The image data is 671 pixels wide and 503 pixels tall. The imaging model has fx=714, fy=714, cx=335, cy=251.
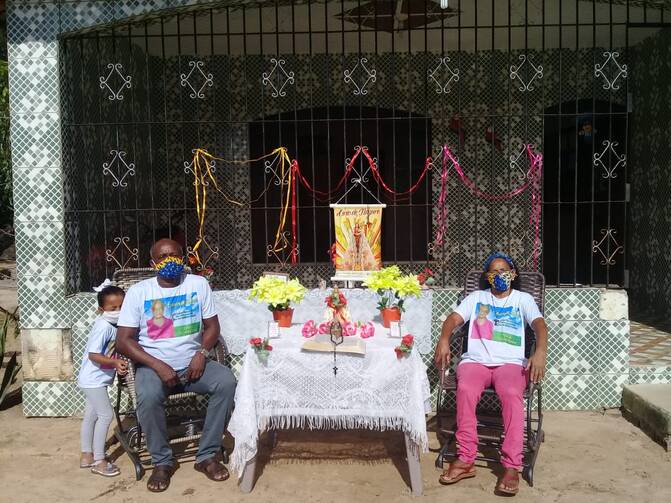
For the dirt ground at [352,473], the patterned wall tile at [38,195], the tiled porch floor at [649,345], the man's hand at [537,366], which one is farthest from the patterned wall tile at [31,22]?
the tiled porch floor at [649,345]

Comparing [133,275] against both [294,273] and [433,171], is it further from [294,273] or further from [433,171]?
[433,171]

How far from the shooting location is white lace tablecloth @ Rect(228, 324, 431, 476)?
3.99 meters

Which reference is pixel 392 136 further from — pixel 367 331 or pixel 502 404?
pixel 502 404

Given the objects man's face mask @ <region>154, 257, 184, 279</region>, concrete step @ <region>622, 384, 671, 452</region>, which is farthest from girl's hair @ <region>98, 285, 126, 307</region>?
concrete step @ <region>622, 384, 671, 452</region>

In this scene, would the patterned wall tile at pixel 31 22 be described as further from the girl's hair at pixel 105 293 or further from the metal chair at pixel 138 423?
the girl's hair at pixel 105 293

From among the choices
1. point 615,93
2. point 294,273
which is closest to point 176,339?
point 294,273

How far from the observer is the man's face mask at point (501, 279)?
4.38 meters

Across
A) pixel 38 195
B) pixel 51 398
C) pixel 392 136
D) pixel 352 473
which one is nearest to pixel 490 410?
pixel 352 473

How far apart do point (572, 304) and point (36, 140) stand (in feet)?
13.6

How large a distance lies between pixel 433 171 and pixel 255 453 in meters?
5.72

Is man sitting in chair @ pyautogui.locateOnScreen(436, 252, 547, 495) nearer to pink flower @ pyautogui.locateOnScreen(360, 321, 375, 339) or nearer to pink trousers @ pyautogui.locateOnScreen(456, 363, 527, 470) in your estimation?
pink trousers @ pyautogui.locateOnScreen(456, 363, 527, 470)

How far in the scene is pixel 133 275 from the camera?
5.09 meters

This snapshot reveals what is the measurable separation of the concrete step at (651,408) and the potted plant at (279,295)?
2458 millimetres

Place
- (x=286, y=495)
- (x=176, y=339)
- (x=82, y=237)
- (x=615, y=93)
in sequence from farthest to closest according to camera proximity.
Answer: (x=615, y=93) < (x=82, y=237) < (x=176, y=339) < (x=286, y=495)
